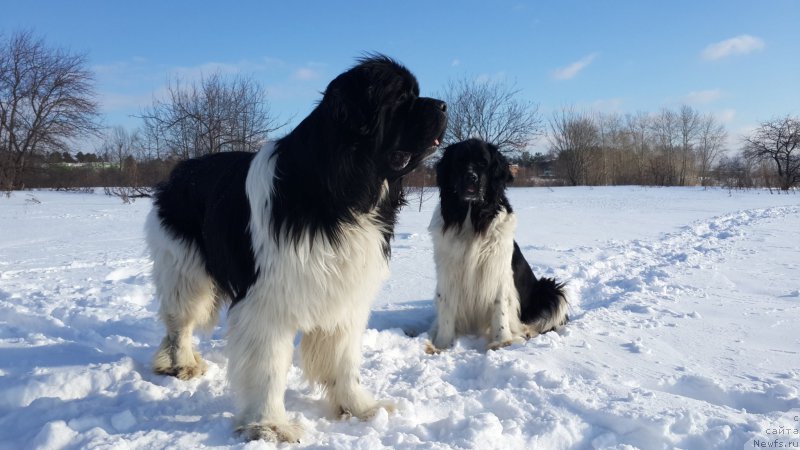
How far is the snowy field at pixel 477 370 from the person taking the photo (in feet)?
7.72

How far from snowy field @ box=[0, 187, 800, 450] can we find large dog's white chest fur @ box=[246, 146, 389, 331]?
625 millimetres

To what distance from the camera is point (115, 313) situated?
447 cm

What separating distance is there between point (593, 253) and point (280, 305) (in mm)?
6842

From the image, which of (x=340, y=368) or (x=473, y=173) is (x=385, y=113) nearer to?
(x=340, y=368)

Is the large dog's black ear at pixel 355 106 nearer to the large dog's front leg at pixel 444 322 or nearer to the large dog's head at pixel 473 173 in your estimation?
the large dog's head at pixel 473 173

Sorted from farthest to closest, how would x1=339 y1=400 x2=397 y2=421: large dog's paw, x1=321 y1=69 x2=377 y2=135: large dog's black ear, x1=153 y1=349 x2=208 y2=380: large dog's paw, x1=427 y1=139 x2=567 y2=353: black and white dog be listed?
x1=427 y1=139 x2=567 y2=353: black and white dog < x1=153 y1=349 x2=208 y2=380: large dog's paw < x1=339 y1=400 x2=397 y2=421: large dog's paw < x1=321 y1=69 x2=377 y2=135: large dog's black ear

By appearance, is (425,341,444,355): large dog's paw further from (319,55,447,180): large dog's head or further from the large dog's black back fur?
(319,55,447,180): large dog's head

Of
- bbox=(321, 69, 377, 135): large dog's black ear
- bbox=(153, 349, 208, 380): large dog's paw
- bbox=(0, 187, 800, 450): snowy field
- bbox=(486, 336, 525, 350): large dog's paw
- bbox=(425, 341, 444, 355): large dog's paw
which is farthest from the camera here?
bbox=(486, 336, 525, 350): large dog's paw

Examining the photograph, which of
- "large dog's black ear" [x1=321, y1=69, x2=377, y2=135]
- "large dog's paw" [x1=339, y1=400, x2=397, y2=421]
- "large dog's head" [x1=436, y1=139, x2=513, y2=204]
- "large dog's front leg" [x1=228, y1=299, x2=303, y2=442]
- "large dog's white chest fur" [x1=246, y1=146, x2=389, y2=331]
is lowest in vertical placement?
"large dog's paw" [x1=339, y1=400, x2=397, y2=421]

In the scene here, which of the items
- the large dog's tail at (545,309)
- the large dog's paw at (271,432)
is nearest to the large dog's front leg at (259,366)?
the large dog's paw at (271,432)

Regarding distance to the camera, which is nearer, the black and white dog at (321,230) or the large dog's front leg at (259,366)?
the black and white dog at (321,230)

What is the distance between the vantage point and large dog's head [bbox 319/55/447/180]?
2.25 m

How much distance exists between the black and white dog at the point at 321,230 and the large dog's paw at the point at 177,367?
74 cm

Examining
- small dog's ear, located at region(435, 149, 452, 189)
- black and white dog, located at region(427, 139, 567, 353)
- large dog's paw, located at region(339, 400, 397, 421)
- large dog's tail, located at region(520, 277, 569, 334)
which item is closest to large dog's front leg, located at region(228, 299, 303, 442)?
large dog's paw, located at region(339, 400, 397, 421)
